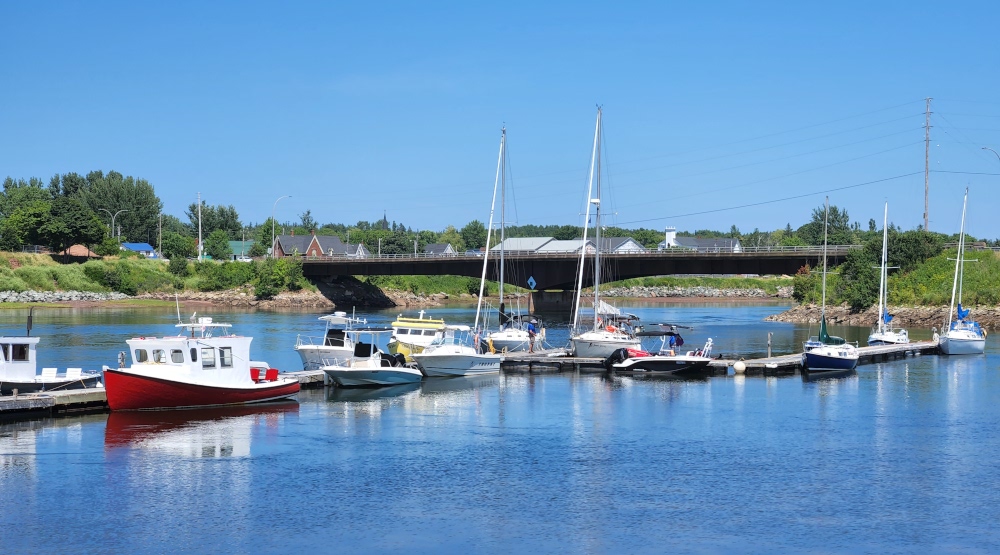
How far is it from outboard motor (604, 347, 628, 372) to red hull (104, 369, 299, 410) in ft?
88.4

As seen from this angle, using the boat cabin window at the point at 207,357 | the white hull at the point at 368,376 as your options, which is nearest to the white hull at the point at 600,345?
the white hull at the point at 368,376

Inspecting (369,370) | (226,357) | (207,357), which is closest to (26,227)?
(369,370)

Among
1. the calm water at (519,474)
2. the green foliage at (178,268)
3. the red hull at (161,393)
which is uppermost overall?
the green foliage at (178,268)

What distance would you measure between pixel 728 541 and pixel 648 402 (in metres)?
26.9

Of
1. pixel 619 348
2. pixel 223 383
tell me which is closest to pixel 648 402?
pixel 619 348

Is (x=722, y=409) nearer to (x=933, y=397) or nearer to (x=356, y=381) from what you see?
(x=933, y=397)

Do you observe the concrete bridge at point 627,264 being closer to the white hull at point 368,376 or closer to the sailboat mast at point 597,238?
the sailboat mast at point 597,238

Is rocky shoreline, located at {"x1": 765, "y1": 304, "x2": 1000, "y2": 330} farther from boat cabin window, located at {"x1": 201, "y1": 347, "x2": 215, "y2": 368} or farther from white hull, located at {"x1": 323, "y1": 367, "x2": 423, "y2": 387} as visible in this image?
boat cabin window, located at {"x1": 201, "y1": 347, "x2": 215, "y2": 368}

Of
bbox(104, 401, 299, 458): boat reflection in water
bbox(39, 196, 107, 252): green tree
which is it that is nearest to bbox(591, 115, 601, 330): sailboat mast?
bbox(104, 401, 299, 458): boat reflection in water

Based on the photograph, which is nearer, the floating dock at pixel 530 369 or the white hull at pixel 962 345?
the floating dock at pixel 530 369

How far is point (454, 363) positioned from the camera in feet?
215

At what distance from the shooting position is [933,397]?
5941 cm

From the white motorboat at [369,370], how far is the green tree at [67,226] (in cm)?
10968

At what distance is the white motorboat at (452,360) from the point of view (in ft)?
211
